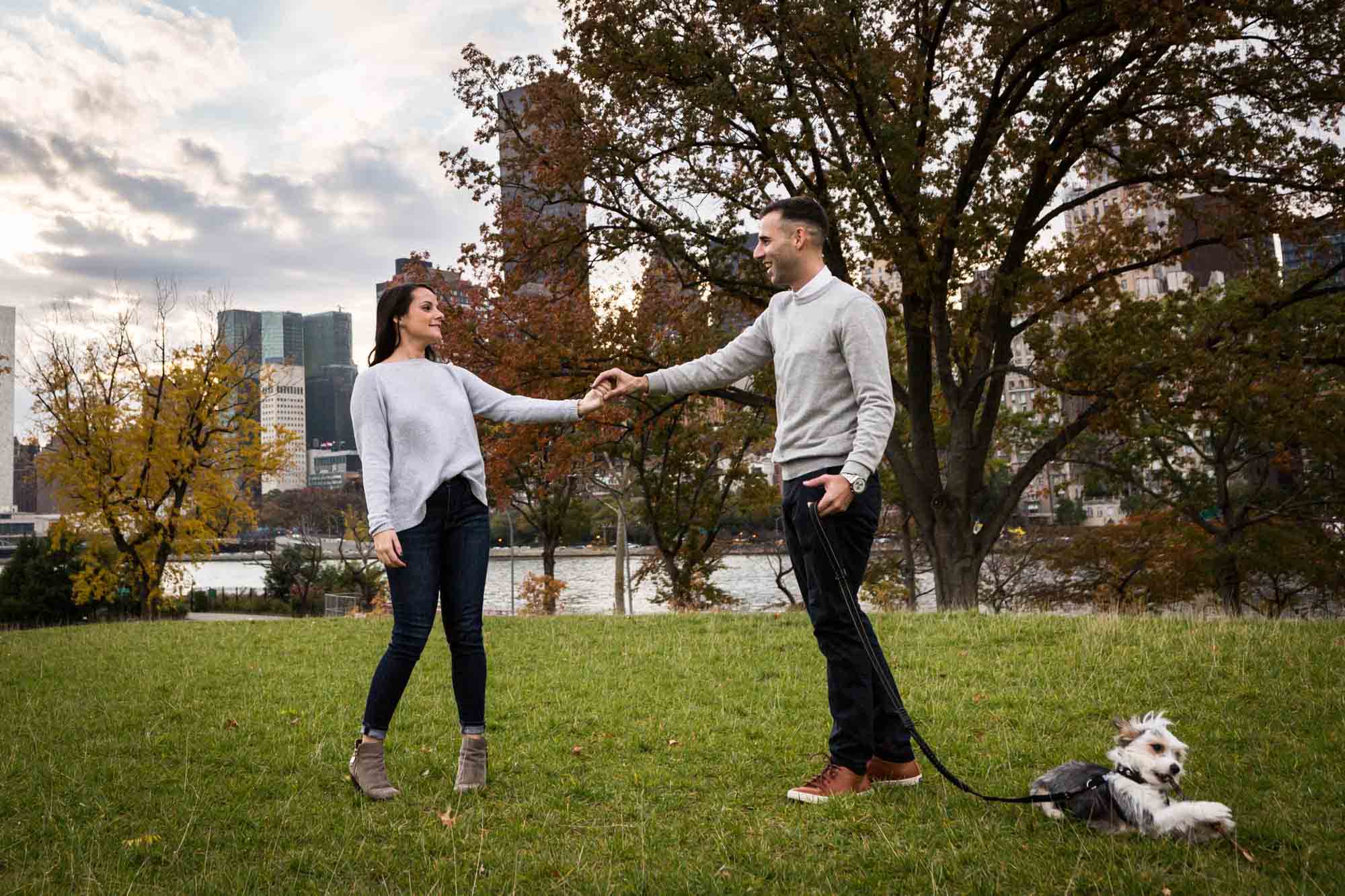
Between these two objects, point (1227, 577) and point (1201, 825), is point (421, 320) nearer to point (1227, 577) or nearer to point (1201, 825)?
point (1201, 825)

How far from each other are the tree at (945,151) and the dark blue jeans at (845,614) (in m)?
9.32

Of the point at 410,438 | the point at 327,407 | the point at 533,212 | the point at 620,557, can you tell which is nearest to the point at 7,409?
the point at 327,407

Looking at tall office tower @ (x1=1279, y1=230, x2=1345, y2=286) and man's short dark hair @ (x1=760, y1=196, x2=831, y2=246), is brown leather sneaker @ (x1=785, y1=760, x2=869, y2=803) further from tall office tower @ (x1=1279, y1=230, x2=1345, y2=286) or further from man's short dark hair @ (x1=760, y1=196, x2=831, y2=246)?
tall office tower @ (x1=1279, y1=230, x2=1345, y2=286)

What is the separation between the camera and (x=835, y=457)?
357 cm

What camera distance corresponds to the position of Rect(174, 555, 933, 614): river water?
32.5 meters

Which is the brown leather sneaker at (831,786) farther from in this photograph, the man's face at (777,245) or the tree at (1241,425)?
the tree at (1241,425)

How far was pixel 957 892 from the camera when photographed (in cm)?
256

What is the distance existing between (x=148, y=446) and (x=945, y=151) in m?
21.1

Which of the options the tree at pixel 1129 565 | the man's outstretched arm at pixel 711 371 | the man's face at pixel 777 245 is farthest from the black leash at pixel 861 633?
the tree at pixel 1129 565

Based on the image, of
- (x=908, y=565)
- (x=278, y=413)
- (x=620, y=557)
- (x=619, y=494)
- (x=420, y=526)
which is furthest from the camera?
(x=278, y=413)

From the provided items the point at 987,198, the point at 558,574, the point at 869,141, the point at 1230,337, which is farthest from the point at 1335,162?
the point at 558,574

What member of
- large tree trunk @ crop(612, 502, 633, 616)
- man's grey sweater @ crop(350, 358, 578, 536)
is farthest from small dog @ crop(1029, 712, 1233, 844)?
large tree trunk @ crop(612, 502, 633, 616)

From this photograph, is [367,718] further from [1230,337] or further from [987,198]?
[987,198]

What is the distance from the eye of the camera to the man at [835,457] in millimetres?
3465
